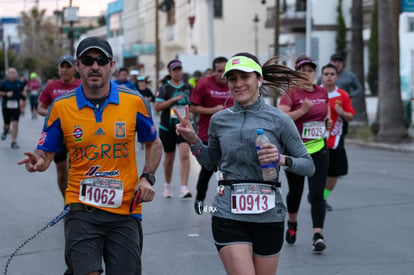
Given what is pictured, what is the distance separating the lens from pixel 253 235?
15.3 ft

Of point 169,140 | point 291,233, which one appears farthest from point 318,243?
point 169,140

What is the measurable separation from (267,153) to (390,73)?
659 inches

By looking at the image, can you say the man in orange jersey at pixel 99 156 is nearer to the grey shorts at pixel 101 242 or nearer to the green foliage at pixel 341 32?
the grey shorts at pixel 101 242

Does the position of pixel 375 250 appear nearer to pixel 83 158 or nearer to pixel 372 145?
pixel 83 158

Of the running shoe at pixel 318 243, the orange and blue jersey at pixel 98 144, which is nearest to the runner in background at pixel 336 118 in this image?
the running shoe at pixel 318 243

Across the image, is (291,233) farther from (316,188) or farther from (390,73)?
(390,73)

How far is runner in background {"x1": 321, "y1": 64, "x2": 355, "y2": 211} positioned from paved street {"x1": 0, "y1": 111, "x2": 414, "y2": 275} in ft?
2.03

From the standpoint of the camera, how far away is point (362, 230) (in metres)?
8.67

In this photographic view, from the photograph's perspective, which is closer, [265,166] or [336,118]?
[265,166]

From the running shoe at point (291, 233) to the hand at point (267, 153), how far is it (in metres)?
3.42

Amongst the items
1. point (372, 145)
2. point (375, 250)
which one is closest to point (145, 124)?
point (375, 250)

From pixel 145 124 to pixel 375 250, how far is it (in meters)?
3.71

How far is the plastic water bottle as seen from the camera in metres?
4.41

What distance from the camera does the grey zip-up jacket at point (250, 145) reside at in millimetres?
4668
